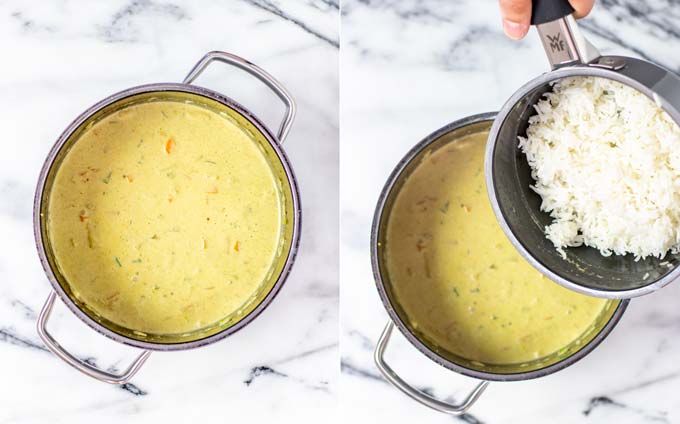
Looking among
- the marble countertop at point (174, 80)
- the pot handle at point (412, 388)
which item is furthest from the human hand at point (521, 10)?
the pot handle at point (412, 388)

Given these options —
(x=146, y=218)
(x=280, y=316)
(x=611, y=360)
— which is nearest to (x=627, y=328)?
(x=611, y=360)

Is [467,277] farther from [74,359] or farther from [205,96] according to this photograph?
[74,359]

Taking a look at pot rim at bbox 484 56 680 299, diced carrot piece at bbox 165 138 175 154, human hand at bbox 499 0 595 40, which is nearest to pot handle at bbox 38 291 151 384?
diced carrot piece at bbox 165 138 175 154

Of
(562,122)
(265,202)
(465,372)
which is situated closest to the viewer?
(562,122)

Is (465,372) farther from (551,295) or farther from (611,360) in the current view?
(611,360)

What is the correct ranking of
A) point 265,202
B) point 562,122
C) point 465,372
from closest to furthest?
point 562,122 < point 465,372 < point 265,202

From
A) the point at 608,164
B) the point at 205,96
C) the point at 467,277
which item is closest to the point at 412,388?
the point at 467,277
